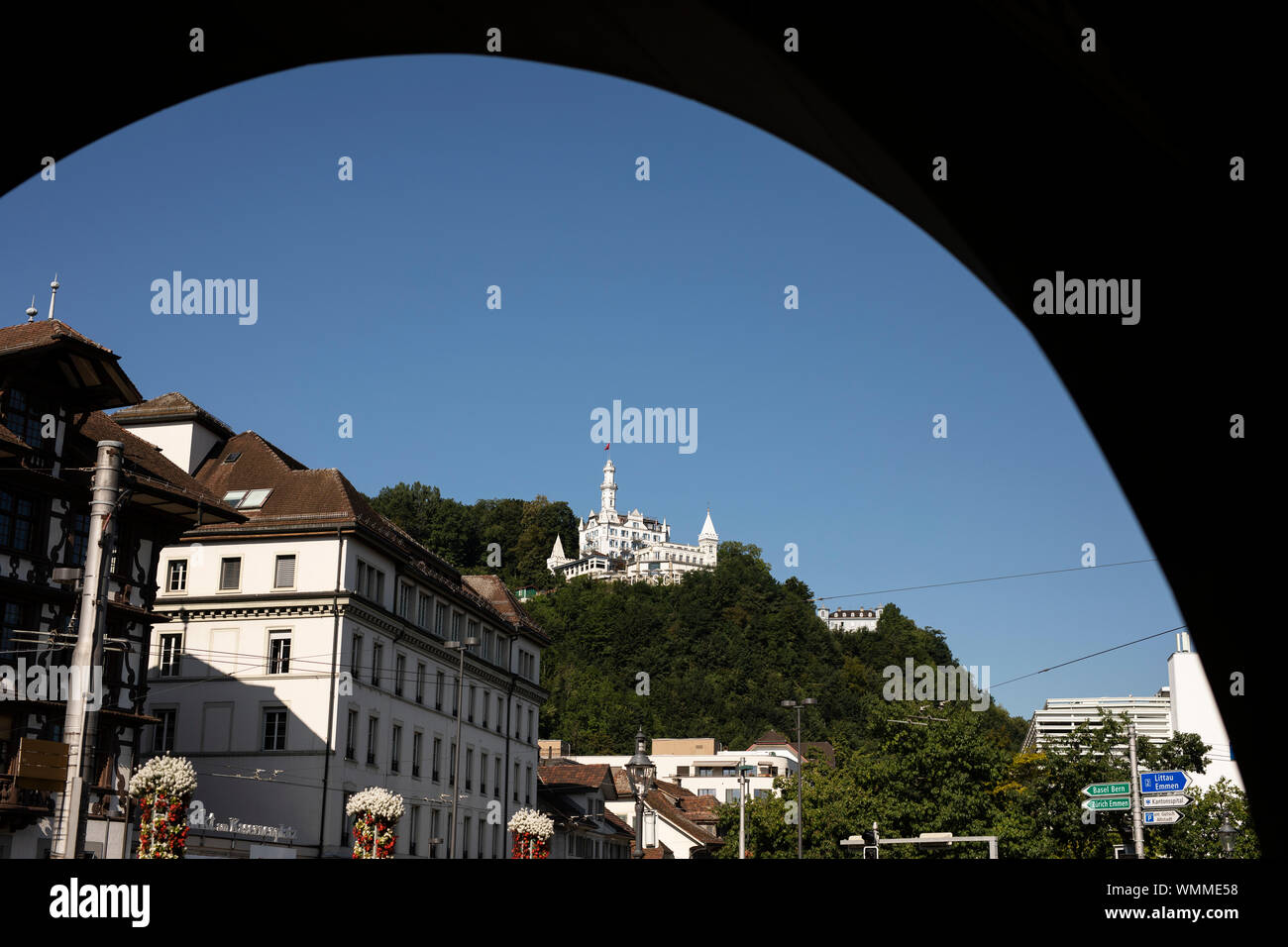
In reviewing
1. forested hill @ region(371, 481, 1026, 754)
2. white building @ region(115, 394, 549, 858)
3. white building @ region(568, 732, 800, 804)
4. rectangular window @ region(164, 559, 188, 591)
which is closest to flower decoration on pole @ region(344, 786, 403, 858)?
white building @ region(115, 394, 549, 858)

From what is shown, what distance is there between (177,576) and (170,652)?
10.8 ft

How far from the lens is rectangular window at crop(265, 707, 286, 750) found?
49.8m

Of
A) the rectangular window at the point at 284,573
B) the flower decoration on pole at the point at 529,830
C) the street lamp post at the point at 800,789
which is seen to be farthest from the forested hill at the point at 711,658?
the flower decoration on pole at the point at 529,830

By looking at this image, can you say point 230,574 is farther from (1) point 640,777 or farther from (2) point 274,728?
(1) point 640,777

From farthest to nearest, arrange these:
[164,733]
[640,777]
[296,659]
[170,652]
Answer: [170,652] → [296,659] → [164,733] → [640,777]

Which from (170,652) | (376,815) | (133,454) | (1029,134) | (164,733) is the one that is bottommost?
(376,815)

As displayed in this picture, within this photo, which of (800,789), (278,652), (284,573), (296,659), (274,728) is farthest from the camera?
(800,789)

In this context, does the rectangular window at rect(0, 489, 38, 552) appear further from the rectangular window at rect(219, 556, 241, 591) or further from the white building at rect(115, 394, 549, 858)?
the rectangular window at rect(219, 556, 241, 591)

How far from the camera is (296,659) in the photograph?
51.2 meters

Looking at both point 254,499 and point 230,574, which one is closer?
point 230,574

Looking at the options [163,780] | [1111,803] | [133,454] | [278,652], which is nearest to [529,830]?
[163,780]

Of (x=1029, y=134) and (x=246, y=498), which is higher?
(x=246, y=498)
